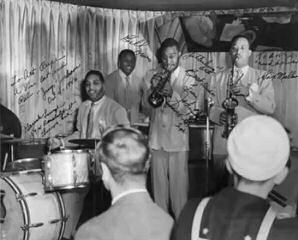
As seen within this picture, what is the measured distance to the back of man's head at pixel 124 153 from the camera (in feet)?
6.51

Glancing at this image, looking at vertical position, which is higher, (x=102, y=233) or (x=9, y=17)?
(x=9, y=17)

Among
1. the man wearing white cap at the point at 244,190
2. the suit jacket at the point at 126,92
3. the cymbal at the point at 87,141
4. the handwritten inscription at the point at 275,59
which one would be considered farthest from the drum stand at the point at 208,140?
the man wearing white cap at the point at 244,190

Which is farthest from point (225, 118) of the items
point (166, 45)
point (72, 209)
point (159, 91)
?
point (72, 209)

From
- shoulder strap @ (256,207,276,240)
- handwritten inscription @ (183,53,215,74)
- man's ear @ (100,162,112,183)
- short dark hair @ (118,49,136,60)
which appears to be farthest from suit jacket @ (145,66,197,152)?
shoulder strap @ (256,207,276,240)

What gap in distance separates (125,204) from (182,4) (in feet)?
8.83

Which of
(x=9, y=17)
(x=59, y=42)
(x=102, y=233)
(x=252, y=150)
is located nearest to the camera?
(x=252, y=150)

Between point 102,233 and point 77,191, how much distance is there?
227 cm

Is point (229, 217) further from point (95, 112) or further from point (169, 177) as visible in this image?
point (95, 112)

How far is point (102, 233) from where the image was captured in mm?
1904

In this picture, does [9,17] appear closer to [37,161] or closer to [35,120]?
[35,120]

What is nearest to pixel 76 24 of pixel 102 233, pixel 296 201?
pixel 296 201

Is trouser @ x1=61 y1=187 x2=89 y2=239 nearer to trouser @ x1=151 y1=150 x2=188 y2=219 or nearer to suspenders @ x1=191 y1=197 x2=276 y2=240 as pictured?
trouser @ x1=151 y1=150 x2=188 y2=219

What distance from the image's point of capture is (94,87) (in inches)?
177

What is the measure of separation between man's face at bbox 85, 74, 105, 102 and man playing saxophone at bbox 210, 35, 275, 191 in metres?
0.85
